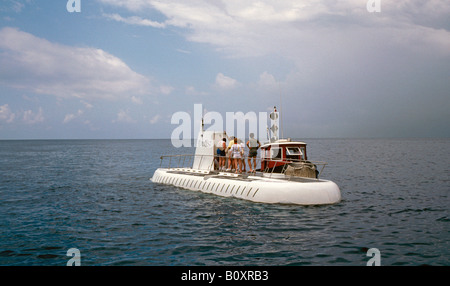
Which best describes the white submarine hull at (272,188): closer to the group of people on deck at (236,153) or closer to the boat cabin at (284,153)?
the boat cabin at (284,153)

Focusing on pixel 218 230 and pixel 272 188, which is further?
pixel 272 188

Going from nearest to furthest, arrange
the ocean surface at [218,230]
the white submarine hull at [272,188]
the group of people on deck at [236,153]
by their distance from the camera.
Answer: the ocean surface at [218,230], the white submarine hull at [272,188], the group of people on deck at [236,153]

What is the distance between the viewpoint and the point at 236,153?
23.5m

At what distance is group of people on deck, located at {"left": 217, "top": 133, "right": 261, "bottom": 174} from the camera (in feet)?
77.1

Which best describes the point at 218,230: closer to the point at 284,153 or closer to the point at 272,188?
the point at 272,188

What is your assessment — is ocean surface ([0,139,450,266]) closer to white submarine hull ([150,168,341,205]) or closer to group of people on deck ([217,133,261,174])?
white submarine hull ([150,168,341,205])

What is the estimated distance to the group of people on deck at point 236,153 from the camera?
77.1 ft

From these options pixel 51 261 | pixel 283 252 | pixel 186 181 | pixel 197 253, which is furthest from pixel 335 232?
pixel 186 181

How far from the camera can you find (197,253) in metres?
12.0

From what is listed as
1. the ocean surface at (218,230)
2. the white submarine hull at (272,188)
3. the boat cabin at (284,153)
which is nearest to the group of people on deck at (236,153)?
the white submarine hull at (272,188)

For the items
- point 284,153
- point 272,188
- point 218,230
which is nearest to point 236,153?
point 284,153

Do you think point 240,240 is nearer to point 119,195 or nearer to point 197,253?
point 197,253
